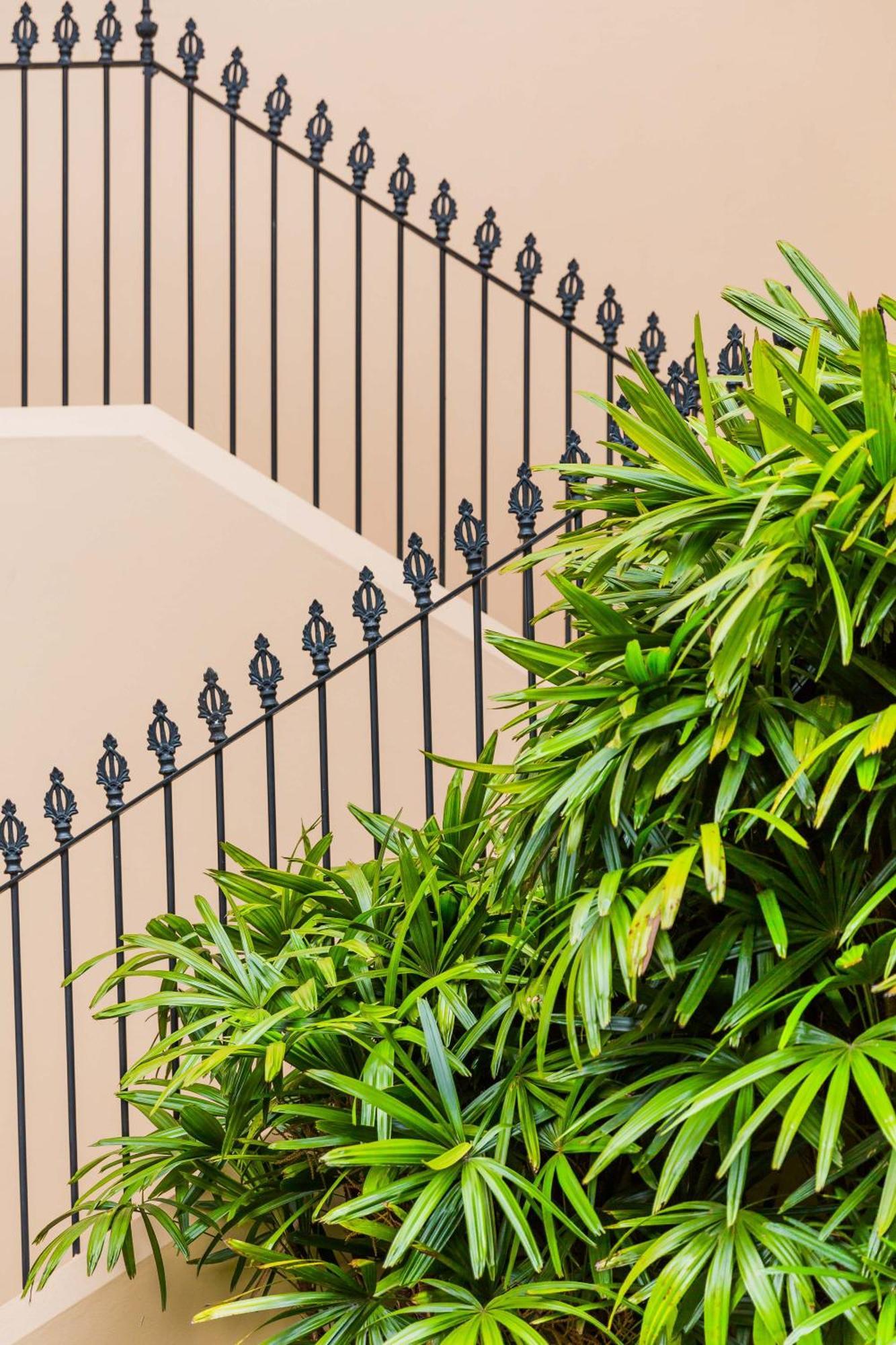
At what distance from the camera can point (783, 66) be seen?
5281mm

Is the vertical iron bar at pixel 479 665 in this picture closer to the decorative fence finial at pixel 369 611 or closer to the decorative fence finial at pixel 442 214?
the decorative fence finial at pixel 369 611

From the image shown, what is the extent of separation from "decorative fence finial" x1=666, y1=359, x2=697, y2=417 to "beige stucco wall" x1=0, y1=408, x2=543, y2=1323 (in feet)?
2.90

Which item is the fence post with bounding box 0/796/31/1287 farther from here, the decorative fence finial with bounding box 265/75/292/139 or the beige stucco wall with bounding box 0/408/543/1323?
the decorative fence finial with bounding box 265/75/292/139

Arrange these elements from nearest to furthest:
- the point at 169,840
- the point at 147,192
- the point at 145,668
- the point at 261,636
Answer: the point at 261,636 < the point at 169,840 < the point at 145,668 < the point at 147,192

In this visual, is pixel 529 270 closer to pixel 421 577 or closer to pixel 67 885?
pixel 421 577

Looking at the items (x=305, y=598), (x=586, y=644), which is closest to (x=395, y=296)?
(x=305, y=598)

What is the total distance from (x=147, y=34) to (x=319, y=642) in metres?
2.01

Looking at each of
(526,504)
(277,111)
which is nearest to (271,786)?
(526,504)

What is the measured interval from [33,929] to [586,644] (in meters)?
2.13

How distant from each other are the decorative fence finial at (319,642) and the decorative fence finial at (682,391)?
2.74 feet

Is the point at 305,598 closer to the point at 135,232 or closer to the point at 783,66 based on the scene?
the point at 135,232

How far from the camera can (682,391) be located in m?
3.04

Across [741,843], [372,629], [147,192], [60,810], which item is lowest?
Answer: [60,810]

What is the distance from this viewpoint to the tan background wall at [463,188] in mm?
5055
